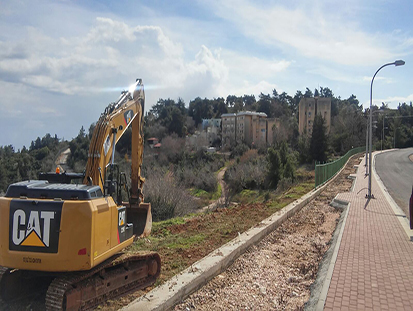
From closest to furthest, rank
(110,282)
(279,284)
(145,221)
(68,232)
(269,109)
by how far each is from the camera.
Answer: (68,232), (110,282), (279,284), (145,221), (269,109)

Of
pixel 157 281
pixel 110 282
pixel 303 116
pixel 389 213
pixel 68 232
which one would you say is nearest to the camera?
pixel 68 232

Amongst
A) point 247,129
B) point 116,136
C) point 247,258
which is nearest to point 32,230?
point 116,136

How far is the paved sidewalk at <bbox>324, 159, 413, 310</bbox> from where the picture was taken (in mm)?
5391

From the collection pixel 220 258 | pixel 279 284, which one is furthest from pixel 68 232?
pixel 279 284

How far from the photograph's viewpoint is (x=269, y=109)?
344 feet

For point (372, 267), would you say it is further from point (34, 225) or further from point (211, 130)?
point (211, 130)

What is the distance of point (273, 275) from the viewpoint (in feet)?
23.1

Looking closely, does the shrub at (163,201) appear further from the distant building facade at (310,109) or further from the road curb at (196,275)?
the distant building facade at (310,109)

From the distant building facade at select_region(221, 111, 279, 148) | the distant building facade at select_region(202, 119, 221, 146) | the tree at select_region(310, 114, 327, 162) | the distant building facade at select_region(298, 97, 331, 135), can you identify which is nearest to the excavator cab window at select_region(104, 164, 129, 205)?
the tree at select_region(310, 114, 327, 162)

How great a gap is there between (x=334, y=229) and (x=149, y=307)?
7.86m

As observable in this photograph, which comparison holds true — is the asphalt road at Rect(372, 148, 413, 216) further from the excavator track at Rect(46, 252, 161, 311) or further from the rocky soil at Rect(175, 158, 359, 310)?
the excavator track at Rect(46, 252, 161, 311)

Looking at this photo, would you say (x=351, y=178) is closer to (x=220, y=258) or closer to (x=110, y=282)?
(x=220, y=258)

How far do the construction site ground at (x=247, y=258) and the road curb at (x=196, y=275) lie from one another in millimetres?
140

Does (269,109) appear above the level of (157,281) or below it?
above
